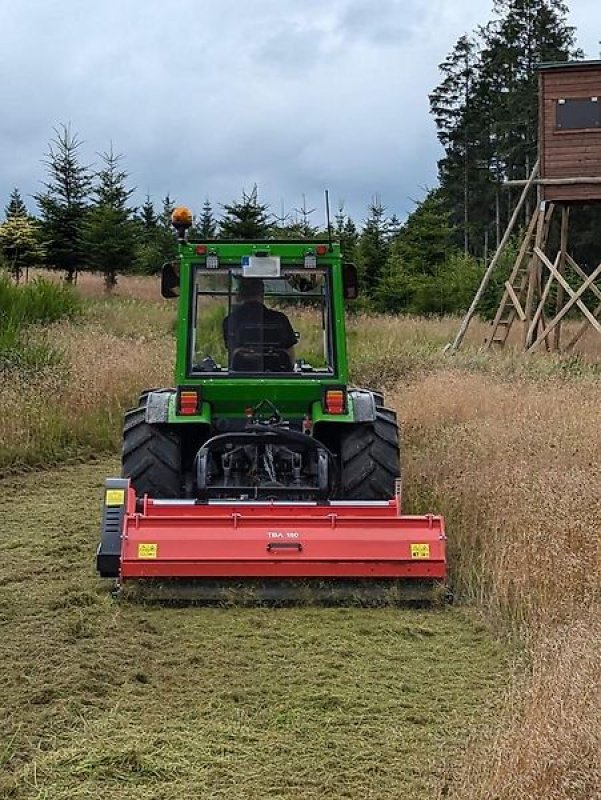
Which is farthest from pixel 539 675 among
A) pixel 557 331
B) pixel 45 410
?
pixel 557 331

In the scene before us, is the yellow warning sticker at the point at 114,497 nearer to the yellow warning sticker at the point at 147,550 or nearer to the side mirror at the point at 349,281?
the yellow warning sticker at the point at 147,550

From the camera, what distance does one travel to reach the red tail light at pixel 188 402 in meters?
6.63

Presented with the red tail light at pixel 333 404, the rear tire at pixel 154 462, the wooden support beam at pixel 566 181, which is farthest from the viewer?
the wooden support beam at pixel 566 181

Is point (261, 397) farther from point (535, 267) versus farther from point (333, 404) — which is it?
point (535, 267)

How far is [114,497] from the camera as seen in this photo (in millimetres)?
5945

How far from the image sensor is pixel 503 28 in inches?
1580

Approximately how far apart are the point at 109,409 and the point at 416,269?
A: 14757 millimetres

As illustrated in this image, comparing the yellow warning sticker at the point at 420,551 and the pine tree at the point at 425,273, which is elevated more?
the pine tree at the point at 425,273

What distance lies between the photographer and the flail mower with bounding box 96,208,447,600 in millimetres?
5621

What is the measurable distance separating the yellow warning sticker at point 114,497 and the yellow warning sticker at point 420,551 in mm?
1574

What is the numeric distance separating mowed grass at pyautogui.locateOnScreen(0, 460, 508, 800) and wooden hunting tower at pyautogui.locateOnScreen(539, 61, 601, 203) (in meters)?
12.3

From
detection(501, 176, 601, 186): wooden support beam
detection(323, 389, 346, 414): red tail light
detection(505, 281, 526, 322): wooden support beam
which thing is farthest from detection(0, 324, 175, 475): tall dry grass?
detection(501, 176, 601, 186): wooden support beam

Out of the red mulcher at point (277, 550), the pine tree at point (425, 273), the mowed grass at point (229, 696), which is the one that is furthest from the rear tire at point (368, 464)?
the pine tree at point (425, 273)

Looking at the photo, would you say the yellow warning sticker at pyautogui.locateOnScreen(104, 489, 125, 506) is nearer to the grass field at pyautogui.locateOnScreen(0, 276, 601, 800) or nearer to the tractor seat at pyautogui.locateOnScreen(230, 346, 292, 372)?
the grass field at pyautogui.locateOnScreen(0, 276, 601, 800)
